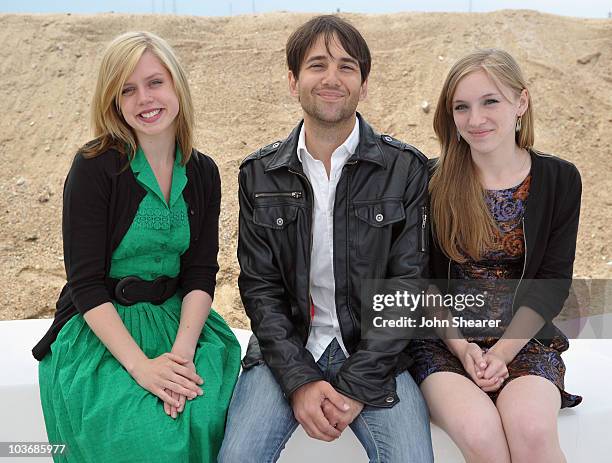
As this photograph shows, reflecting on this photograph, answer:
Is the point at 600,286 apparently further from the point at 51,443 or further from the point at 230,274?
the point at 51,443

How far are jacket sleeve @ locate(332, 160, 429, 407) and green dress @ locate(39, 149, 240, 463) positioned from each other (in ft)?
1.33

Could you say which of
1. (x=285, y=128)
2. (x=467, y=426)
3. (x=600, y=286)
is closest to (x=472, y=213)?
(x=467, y=426)

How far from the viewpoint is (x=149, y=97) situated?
2.15 meters

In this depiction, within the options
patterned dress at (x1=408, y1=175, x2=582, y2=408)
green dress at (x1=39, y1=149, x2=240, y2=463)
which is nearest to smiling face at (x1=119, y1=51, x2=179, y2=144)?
green dress at (x1=39, y1=149, x2=240, y2=463)

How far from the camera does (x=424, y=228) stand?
226 cm

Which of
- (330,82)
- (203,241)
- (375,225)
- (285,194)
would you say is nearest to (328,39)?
(330,82)

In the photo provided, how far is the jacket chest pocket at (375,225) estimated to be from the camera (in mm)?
2197

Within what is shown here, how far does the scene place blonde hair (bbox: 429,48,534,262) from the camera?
2275 millimetres

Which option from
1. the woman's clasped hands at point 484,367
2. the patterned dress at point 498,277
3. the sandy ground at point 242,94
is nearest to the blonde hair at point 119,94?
the patterned dress at point 498,277

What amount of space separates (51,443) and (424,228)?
1.36 meters

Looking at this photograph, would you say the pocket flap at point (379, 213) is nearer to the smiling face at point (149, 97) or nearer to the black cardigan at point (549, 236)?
the black cardigan at point (549, 236)

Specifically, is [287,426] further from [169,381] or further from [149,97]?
[149,97]

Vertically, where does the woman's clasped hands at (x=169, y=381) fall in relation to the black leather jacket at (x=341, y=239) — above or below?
below

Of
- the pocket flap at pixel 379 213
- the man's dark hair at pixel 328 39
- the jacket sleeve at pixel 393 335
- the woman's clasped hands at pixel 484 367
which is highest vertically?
the man's dark hair at pixel 328 39
